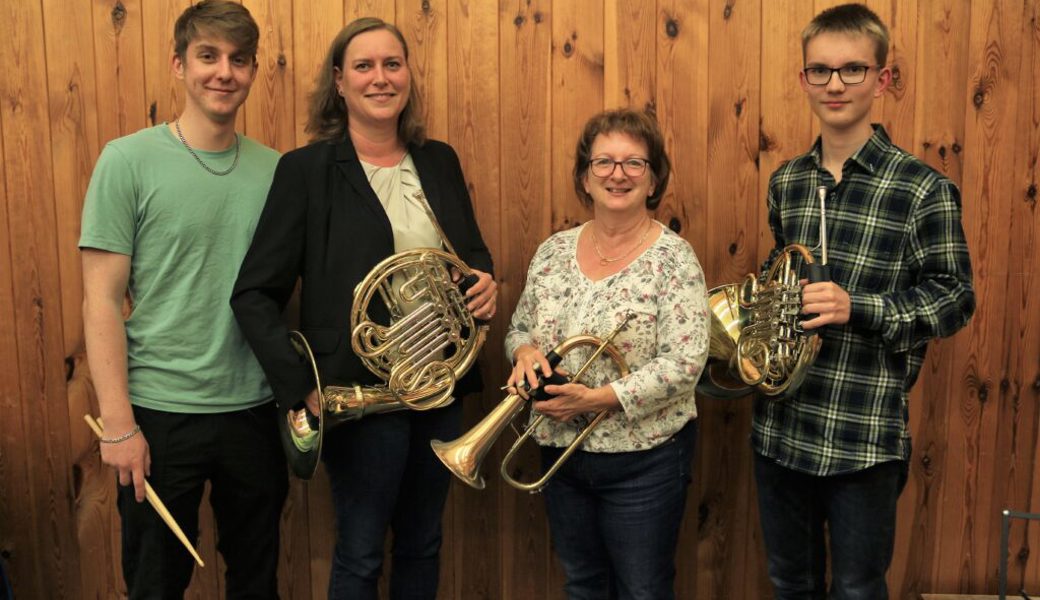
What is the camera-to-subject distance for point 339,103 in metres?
2.20

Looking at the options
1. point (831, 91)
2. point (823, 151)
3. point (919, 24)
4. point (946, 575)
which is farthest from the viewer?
point (946, 575)

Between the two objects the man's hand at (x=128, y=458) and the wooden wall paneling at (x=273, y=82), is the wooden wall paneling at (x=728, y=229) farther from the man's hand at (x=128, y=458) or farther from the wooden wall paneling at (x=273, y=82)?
the man's hand at (x=128, y=458)

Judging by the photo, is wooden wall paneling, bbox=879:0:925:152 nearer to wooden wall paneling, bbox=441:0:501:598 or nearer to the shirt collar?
the shirt collar

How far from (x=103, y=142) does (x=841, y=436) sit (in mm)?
2209

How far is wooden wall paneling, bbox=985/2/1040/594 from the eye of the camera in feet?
8.52

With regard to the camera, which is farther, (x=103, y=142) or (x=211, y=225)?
(x=103, y=142)

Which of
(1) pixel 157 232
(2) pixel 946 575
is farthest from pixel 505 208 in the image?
(2) pixel 946 575

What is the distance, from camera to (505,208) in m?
2.68

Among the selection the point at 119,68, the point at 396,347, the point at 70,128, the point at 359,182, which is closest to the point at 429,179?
the point at 359,182

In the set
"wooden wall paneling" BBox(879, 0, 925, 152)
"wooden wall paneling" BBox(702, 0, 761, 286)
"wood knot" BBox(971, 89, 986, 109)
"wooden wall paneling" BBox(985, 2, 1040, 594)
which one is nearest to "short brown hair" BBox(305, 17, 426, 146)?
"wooden wall paneling" BBox(702, 0, 761, 286)

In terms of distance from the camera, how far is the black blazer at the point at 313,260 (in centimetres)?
197

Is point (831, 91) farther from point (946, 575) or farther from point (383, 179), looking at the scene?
point (946, 575)

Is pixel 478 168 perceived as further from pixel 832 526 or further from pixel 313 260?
pixel 832 526

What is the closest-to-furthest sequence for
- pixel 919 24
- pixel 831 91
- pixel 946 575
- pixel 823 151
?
pixel 831 91 → pixel 823 151 → pixel 919 24 → pixel 946 575
